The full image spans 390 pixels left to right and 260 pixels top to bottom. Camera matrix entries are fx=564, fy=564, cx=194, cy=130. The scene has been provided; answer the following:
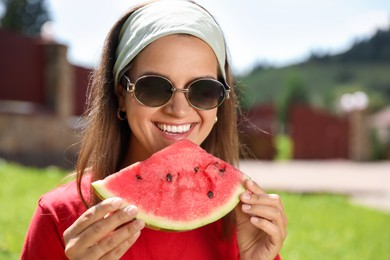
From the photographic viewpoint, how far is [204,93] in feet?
5.70

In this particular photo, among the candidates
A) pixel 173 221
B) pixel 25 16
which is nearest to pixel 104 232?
pixel 173 221

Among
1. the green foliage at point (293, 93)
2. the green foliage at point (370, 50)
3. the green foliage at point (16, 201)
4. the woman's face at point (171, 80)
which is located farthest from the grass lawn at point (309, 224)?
the green foliage at point (370, 50)

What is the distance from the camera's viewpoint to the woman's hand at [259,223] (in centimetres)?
158

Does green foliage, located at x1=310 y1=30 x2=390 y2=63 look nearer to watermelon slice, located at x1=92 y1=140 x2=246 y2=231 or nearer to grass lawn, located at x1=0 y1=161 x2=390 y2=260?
grass lawn, located at x1=0 y1=161 x2=390 y2=260

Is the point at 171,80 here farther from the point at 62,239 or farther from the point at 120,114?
the point at 62,239

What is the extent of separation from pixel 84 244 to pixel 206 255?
479 mm

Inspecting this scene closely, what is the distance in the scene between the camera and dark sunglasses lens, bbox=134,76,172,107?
66.7 inches

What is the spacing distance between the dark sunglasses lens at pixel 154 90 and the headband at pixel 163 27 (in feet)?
0.30

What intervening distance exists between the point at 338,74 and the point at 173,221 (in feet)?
280

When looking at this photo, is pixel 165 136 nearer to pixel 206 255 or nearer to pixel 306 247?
pixel 206 255

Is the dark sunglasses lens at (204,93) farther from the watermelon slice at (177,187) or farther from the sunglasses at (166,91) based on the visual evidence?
the watermelon slice at (177,187)

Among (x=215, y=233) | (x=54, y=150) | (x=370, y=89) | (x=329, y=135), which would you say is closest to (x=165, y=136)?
(x=215, y=233)

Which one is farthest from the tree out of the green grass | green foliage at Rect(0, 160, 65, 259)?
the green grass

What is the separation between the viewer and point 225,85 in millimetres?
1880
